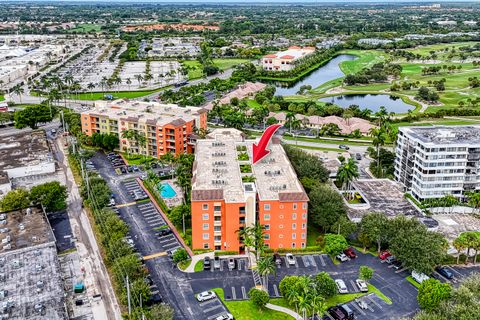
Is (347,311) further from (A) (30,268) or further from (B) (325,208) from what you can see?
(A) (30,268)

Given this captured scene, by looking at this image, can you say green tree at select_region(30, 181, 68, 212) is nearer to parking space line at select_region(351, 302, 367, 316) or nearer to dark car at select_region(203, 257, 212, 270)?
dark car at select_region(203, 257, 212, 270)

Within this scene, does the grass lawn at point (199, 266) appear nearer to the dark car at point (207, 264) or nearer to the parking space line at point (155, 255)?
the dark car at point (207, 264)

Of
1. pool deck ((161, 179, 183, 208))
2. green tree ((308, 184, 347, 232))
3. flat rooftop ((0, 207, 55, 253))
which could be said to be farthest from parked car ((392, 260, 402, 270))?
flat rooftop ((0, 207, 55, 253))

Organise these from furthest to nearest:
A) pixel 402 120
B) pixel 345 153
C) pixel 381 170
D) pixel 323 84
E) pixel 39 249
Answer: pixel 323 84
pixel 402 120
pixel 345 153
pixel 381 170
pixel 39 249

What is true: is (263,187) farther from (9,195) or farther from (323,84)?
(323,84)

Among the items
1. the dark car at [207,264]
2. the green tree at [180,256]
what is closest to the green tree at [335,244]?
the dark car at [207,264]

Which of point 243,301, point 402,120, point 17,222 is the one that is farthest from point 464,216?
point 17,222

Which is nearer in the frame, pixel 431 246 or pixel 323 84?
pixel 431 246
